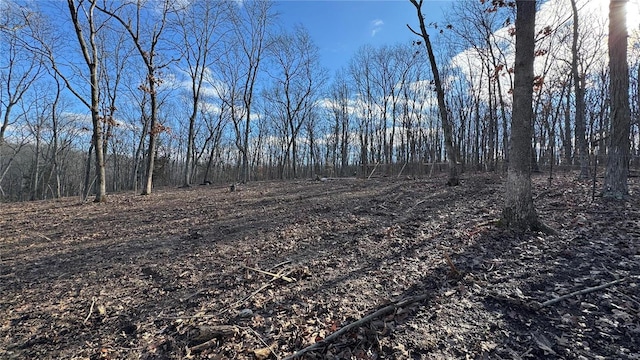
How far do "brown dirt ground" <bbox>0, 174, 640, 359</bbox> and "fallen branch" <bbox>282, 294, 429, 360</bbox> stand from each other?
35 mm

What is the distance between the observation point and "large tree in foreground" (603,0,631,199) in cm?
602

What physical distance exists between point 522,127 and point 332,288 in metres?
4.24

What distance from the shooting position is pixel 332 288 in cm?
355

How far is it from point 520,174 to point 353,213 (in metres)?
3.64

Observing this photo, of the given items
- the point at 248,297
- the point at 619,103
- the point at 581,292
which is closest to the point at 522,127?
the point at 581,292

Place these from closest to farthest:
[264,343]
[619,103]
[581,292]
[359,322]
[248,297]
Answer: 1. [264,343]
2. [359,322]
3. [581,292]
4. [248,297]
5. [619,103]

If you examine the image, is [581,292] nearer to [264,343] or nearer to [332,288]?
[332,288]

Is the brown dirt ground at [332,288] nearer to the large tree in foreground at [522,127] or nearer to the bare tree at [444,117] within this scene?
the large tree in foreground at [522,127]

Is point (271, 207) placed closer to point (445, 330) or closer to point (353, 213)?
point (353, 213)

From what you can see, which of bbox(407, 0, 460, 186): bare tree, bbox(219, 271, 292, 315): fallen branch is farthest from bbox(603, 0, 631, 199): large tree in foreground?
bbox(219, 271, 292, 315): fallen branch

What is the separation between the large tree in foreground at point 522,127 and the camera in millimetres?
4801

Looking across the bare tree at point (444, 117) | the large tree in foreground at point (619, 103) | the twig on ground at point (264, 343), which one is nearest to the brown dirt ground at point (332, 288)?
the twig on ground at point (264, 343)

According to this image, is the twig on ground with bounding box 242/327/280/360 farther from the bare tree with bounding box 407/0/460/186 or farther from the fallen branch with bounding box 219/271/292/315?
the bare tree with bounding box 407/0/460/186

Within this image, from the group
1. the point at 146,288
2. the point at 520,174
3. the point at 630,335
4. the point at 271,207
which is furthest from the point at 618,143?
the point at 146,288
